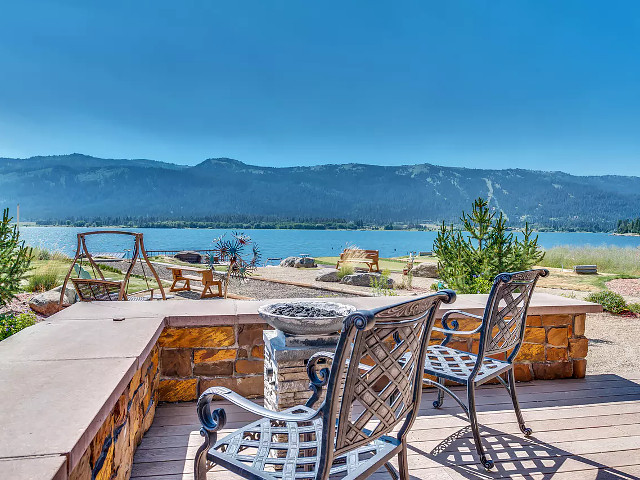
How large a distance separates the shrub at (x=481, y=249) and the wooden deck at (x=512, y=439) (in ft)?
11.7

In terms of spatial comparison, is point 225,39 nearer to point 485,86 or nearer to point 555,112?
point 485,86

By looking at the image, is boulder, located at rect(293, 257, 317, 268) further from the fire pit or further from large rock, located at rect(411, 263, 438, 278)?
the fire pit

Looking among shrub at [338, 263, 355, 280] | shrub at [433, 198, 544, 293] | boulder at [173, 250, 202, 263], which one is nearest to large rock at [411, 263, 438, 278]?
shrub at [338, 263, 355, 280]

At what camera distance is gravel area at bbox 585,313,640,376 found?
397 centimetres

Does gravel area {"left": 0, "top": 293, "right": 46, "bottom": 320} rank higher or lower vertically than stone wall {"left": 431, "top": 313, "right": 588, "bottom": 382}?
lower

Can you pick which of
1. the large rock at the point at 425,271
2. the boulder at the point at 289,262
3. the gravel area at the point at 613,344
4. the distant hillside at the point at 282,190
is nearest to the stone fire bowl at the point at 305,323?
the gravel area at the point at 613,344

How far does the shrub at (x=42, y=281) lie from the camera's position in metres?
8.77

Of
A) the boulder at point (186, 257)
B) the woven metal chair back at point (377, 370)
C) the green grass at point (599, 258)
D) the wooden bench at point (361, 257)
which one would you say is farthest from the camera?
the boulder at point (186, 257)

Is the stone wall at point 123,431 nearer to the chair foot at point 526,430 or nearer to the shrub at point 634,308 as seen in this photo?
the chair foot at point 526,430

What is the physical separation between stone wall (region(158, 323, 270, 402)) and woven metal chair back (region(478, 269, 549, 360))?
1.47m

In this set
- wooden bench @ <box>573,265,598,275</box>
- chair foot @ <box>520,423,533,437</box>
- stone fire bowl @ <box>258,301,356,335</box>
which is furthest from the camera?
wooden bench @ <box>573,265,598,275</box>

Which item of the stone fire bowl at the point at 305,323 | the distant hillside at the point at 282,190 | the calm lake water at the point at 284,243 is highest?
the distant hillside at the point at 282,190

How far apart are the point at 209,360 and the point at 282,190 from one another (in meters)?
120

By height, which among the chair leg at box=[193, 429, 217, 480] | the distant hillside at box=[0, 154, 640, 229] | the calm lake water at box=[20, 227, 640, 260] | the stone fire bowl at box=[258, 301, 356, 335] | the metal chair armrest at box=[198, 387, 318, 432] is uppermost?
the distant hillside at box=[0, 154, 640, 229]
